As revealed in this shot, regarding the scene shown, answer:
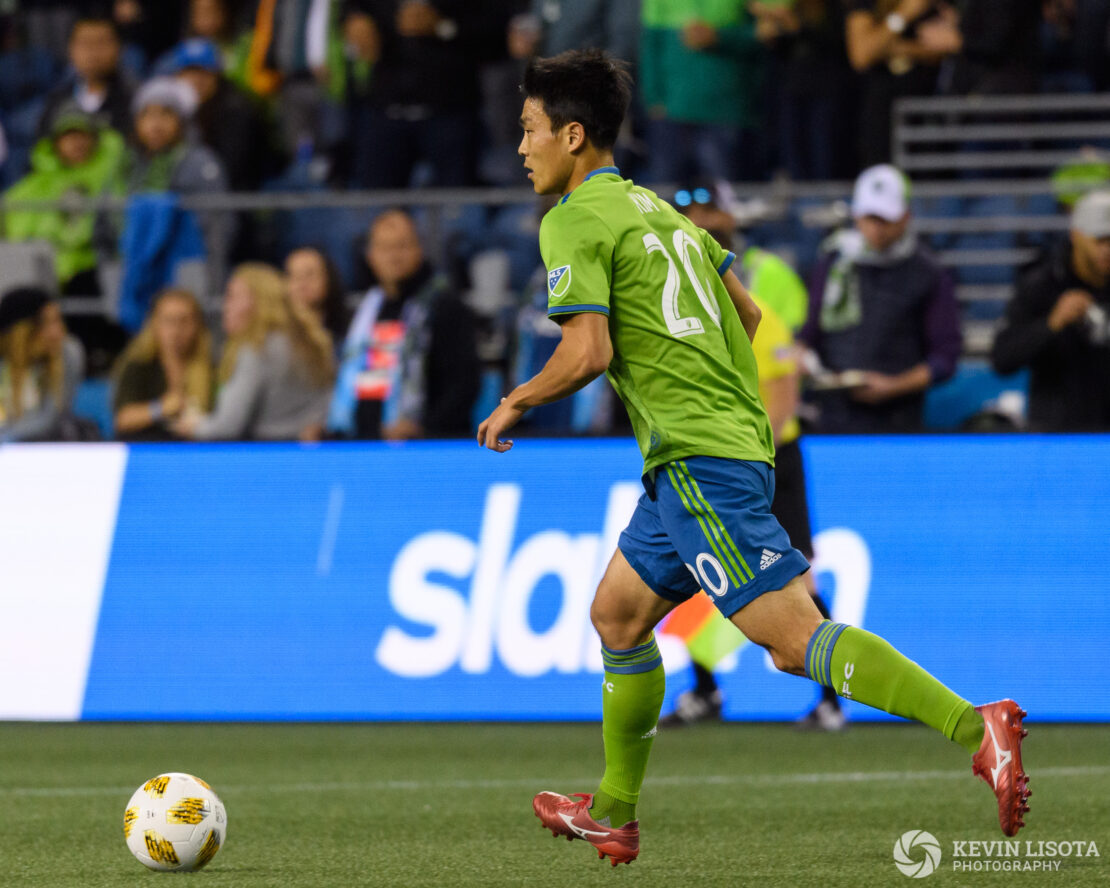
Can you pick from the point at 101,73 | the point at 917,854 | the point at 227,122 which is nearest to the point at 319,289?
the point at 227,122

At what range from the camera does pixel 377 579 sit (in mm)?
9742

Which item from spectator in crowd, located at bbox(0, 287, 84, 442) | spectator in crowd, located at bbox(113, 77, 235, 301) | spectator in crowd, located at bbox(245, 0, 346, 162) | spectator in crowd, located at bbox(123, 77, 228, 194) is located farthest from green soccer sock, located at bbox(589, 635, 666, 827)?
spectator in crowd, located at bbox(245, 0, 346, 162)

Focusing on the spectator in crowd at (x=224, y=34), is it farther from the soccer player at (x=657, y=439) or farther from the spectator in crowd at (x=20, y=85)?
the soccer player at (x=657, y=439)

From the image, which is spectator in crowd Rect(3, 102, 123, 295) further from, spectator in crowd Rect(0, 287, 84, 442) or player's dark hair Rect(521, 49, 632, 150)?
player's dark hair Rect(521, 49, 632, 150)

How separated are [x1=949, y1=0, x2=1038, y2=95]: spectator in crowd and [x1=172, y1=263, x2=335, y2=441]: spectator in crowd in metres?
4.42

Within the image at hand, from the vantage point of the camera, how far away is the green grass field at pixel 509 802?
5188 mm

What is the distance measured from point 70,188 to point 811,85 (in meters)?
5.34

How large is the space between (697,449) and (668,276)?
1.51 ft

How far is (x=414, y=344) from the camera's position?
1111 cm

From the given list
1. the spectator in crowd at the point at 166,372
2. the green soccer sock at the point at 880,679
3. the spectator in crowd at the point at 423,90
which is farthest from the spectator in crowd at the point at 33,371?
the green soccer sock at the point at 880,679

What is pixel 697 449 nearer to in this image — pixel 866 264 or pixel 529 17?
pixel 866 264

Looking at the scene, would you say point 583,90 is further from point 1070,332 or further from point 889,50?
point 889,50

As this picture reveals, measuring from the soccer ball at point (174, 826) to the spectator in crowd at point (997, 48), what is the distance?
8450 mm

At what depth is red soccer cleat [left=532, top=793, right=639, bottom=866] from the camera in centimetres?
517
